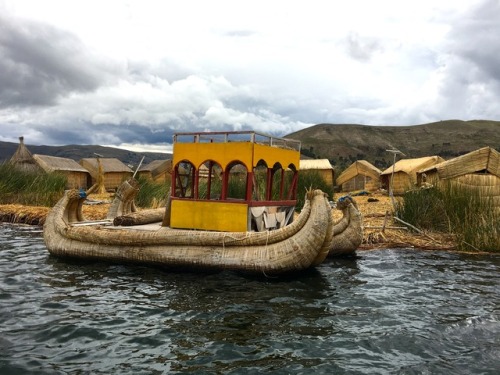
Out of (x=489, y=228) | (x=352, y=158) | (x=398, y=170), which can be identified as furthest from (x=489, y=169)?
(x=352, y=158)

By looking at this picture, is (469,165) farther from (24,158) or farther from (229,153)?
(24,158)

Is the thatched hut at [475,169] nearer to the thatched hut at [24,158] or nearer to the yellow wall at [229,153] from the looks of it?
the yellow wall at [229,153]

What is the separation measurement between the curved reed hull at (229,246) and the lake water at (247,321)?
0.33 metres

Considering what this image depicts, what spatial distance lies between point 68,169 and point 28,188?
53.3 feet

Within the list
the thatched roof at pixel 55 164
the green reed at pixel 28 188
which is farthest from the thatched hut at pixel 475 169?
the thatched roof at pixel 55 164

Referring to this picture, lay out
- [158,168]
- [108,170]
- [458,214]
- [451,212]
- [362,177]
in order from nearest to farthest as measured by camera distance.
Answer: [458,214] < [451,212] < [362,177] < [108,170] < [158,168]

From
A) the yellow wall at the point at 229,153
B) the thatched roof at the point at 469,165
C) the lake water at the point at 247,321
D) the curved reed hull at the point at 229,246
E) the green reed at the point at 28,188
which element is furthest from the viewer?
the green reed at the point at 28,188

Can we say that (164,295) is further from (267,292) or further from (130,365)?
(130,365)

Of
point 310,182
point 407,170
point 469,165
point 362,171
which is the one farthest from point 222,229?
point 362,171

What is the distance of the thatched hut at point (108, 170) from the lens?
1644 inches

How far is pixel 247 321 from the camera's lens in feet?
22.7

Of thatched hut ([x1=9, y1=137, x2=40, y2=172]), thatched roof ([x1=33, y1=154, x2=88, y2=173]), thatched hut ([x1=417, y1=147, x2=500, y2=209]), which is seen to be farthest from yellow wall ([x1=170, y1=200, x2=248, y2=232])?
thatched hut ([x1=9, y1=137, x2=40, y2=172])

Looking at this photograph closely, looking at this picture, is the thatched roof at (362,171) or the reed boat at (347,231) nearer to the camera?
the reed boat at (347,231)

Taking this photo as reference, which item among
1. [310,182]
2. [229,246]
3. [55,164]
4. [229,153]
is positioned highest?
[55,164]
